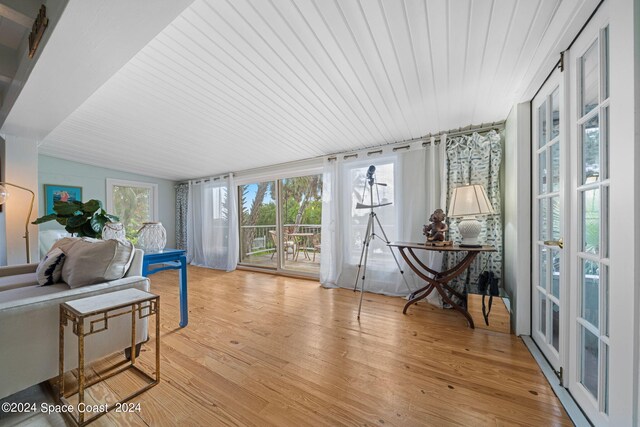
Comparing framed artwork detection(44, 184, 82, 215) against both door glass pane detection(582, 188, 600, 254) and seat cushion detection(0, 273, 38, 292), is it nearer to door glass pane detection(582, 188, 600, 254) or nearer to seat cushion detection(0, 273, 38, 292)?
seat cushion detection(0, 273, 38, 292)

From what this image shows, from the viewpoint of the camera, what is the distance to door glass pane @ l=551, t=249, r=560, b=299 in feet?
4.80

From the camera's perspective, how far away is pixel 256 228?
5.08 metres

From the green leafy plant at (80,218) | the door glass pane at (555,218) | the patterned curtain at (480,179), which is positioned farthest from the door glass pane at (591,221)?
the green leafy plant at (80,218)

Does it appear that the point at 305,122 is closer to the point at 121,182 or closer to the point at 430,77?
the point at 430,77

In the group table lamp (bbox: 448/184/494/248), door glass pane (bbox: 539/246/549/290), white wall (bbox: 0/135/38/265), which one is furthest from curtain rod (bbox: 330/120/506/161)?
white wall (bbox: 0/135/38/265)

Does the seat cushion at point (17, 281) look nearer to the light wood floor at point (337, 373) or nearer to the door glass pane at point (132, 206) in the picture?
the light wood floor at point (337, 373)

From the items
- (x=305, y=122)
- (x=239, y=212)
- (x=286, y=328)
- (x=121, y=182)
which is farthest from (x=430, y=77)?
(x=121, y=182)

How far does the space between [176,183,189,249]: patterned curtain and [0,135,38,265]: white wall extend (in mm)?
2898

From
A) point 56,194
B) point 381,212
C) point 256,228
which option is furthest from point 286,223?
point 56,194

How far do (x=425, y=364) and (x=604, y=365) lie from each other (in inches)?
36.0

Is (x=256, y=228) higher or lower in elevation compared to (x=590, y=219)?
lower

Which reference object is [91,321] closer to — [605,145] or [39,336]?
[39,336]

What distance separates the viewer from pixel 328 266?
3584mm

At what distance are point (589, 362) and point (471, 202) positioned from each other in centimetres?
135
